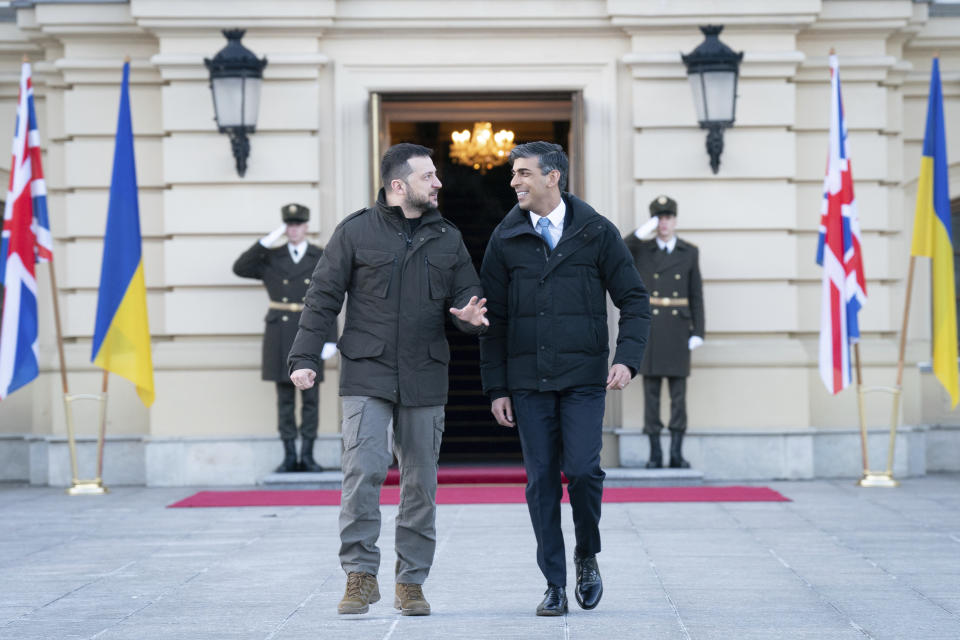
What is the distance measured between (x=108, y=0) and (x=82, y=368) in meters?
2.72

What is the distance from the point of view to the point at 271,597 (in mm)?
5996

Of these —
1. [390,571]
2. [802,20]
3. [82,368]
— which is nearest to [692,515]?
[390,571]

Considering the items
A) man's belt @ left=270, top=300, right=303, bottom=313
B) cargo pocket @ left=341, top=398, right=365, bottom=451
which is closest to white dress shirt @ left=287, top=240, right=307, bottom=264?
man's belt @ left=270, top=300, right=303, bottom=313

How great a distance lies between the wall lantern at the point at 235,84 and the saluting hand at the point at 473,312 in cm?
549

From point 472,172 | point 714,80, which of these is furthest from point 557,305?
point 472,172

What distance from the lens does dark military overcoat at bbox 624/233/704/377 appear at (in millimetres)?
10477

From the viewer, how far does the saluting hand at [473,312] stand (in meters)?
5.46

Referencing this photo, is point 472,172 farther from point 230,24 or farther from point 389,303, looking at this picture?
point 389,303

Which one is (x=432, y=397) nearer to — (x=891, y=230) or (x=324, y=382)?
(x=324, y=382)

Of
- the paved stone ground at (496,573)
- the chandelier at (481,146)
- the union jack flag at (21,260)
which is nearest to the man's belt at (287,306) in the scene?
the union jack flag at (21,260)

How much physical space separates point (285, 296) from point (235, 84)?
1531mm

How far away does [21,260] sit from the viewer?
10344 mm

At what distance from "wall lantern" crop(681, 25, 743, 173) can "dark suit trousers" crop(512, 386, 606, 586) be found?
5315mm

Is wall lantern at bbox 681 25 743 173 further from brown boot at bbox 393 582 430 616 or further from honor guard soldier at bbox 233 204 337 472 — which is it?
brown boot at bbox 393 582 430 616
